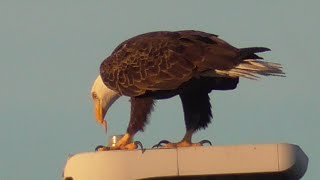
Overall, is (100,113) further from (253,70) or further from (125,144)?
(253,70)

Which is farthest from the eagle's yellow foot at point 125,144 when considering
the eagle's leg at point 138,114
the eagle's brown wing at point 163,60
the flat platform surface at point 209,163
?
the flat platform surface at point 209,163

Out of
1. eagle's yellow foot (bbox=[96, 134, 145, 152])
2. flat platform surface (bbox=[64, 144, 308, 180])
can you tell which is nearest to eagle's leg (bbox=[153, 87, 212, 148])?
eagle's yellow foot (bbox=[96, 134, 145, 152])

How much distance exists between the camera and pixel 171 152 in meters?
5.77

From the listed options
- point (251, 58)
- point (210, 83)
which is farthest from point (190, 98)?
point (251, 58)

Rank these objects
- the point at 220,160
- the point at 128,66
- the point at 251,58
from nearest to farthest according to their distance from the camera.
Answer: the point at 220,160 < the point at 251,58 < the point at 128,66

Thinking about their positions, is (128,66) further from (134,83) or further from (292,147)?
(292,147)

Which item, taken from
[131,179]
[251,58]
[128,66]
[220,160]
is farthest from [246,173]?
[128,66]

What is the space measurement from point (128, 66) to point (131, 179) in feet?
9.59

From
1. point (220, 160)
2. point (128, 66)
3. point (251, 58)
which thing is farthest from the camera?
point (128, 66)

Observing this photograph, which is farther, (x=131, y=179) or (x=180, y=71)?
(x=180, y=71)

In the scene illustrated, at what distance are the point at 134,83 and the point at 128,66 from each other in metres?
0.29

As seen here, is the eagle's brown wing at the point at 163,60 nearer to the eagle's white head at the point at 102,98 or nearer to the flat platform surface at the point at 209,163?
the eagle's white head at the point at 102,98

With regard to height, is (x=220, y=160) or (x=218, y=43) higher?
(x=218, y=43)

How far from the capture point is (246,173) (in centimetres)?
569
